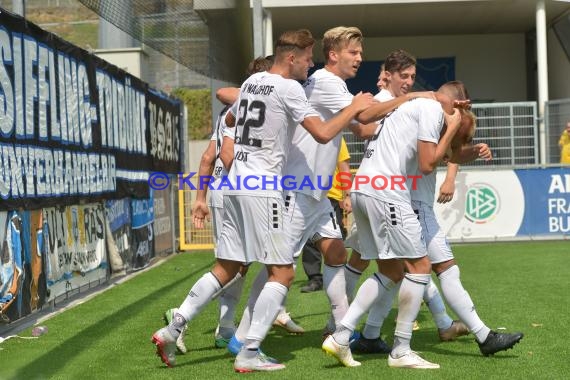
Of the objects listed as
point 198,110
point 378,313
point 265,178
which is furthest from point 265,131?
point 198,110

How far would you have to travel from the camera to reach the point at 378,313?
6.40 meters

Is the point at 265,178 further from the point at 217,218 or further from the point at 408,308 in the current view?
the point at 217,218

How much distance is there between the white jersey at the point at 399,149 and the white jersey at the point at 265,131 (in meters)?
0.56

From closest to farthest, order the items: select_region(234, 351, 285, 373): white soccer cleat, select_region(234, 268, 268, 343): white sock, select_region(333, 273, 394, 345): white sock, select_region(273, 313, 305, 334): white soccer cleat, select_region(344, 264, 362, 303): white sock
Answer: select_region(234, 351, 285, 373): white soccer cleat < select_region(333, 273, 394, 345): white sock < select_region(234, 268, 268, 343): white sock < select_region(344, 264, 362, 303): white sock < select_region(273, 313, 305, 334): white soccer cleat

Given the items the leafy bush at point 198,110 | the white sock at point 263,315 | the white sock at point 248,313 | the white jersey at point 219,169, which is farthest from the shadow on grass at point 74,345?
the leafy bush at point 198,110

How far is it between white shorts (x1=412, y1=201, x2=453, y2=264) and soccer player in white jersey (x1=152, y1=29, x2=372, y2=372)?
1.06 metres

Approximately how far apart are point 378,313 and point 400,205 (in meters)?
0.94

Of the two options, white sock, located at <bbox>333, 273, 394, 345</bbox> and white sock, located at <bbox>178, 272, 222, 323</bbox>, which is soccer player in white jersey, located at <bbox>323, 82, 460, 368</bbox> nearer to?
white sock, located at <bbox>333, 273, 394, 345</bbox>

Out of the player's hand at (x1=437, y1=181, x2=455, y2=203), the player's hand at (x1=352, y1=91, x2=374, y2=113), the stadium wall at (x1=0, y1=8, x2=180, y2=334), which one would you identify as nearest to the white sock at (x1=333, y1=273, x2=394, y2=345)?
the player's hand at (x1=437, y1=181, x2=455, y2=203)

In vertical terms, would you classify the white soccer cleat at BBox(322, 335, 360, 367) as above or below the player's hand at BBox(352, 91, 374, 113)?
below

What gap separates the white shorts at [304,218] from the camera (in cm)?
605

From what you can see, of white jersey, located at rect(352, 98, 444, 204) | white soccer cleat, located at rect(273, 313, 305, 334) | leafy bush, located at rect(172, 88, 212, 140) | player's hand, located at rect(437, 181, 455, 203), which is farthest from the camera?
leafy bush, located at rect(172, 88, 212, 140)

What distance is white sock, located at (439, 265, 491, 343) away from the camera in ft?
20.0

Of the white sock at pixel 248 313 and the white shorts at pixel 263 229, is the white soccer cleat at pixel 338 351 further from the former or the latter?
the white sock at pixel 248 313
